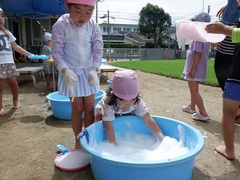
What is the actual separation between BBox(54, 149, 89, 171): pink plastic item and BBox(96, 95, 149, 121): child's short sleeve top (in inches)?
13.2

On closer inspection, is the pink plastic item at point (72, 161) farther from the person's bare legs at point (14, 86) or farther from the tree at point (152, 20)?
the tree at point (152, 20)

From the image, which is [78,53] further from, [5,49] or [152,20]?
[152,20]

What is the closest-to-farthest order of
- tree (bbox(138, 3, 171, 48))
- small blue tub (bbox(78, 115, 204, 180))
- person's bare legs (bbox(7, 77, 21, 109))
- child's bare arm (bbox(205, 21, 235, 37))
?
small blue tub (bbox(78, 115, 204, 180)), child's bare arm (bbox(205, 21, 235, 37)), person's bare legs (bbox(7, 77, 21, 109)), tree (bbox(138, 3, 171, 48))

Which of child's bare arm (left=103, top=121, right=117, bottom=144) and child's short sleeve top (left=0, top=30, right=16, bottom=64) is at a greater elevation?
child's short sleeve top (left=0, top=30, right=16, bottom=64)

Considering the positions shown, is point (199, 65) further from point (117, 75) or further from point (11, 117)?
point (11, 117)

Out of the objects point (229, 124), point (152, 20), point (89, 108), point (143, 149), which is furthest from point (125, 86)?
point (152, 20)

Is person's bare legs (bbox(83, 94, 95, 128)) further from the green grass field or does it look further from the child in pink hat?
the green grass field

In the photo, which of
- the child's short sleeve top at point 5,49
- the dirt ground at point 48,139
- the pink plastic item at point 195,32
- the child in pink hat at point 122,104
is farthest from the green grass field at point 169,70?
the child's short sleeve top at point 5,49

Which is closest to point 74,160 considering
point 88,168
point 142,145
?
point 88,168

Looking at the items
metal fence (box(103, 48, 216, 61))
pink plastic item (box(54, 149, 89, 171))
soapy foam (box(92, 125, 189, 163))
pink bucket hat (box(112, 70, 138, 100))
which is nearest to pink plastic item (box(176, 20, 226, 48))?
pink bucket hat (box(112, 70, 138, 100))

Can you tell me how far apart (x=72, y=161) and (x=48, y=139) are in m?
0.63

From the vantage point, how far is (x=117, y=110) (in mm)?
1935

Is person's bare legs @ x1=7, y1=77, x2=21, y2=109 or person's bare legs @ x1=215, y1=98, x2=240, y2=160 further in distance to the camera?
person's bare legs @ x1=7, y1=77, x2=21, y2=109

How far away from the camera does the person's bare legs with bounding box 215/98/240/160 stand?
1.73m
